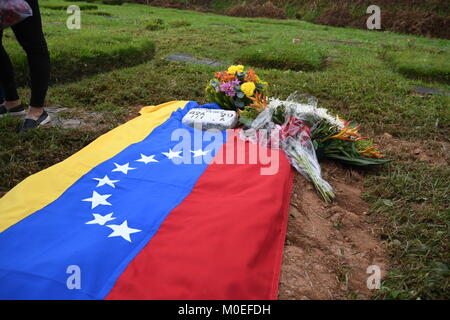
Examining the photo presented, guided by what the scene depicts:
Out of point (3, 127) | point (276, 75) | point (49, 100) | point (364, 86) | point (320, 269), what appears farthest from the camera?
point (276, 75)

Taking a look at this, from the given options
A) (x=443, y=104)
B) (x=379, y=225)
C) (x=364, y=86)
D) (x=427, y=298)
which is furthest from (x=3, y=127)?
(x=443, y=104)

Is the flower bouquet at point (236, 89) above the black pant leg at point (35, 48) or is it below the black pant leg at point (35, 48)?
below

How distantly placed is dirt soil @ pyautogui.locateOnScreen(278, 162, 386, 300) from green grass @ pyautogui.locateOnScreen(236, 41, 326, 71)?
402 cm

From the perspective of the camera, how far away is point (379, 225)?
94.5 inches

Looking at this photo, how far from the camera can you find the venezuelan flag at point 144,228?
167cm

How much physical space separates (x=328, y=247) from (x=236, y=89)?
210 centimetres

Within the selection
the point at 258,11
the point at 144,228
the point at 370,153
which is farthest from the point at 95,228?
the point at 258,11

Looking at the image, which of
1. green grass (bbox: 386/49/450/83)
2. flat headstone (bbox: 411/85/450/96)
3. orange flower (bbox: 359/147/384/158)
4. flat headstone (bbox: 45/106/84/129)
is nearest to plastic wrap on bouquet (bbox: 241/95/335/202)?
orange flower (bbox: 359/147/384/158)

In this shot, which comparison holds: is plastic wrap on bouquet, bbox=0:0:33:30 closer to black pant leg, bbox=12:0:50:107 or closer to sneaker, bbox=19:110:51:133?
black pant leg, bbox=12:0:50:107

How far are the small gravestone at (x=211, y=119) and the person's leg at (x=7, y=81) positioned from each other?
176 cm

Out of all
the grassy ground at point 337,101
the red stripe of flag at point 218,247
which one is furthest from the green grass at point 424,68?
the red stripe of flag at point 218,247

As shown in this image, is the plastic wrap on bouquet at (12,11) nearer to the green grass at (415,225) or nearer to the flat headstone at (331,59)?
the green grass at (415,225)

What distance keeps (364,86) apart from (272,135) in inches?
110
